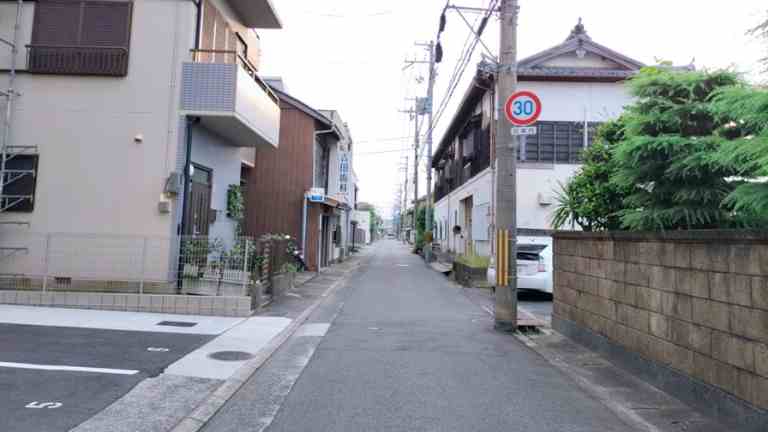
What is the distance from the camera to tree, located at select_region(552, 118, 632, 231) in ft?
24.8

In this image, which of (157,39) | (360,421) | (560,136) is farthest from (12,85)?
(560,136)

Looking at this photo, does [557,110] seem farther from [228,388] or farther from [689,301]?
[228,388]

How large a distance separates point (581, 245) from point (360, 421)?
15.9ft

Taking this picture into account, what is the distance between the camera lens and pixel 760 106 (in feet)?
13.0

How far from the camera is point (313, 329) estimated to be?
9062 millimetres

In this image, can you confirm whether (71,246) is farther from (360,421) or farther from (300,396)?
(360,421)

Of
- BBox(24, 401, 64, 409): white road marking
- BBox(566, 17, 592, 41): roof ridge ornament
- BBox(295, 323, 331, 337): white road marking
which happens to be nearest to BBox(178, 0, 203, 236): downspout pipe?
BBox(295, 323, 331, 337): white road marking

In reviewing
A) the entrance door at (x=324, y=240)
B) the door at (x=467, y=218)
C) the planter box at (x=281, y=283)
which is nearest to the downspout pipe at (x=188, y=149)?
the planter box at (x=281, y=283)

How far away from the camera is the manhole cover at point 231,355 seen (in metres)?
6.71

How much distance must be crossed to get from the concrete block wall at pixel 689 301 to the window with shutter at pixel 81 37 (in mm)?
9381

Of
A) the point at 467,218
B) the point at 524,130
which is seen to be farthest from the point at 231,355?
the point at 467,218

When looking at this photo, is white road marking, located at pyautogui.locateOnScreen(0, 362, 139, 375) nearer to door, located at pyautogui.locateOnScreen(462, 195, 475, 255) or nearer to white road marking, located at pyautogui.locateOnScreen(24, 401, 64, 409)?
white road marking, located at pyautogui.locateOnScreen(24, 401, 64, 409)

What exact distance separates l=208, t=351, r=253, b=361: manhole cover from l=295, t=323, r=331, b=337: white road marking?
1709 millimetres

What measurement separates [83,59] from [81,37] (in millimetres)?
462
